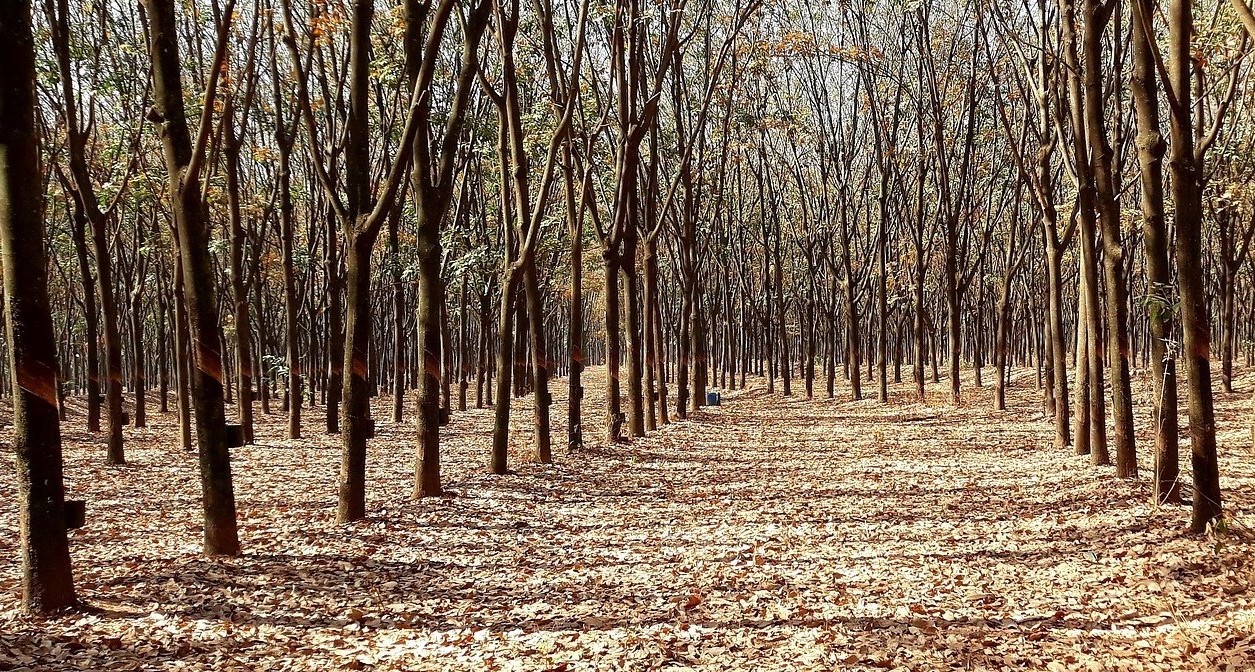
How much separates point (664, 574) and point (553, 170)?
6.77 m

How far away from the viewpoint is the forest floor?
206 inches

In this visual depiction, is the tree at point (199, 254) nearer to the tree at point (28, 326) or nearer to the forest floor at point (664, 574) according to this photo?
the forest floor at point (664, 574)

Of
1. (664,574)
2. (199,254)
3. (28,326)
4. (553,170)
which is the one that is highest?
(553,170)

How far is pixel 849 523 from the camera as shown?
8.88 m

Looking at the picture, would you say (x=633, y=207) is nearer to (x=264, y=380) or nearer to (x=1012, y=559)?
(x=1012, y=559)

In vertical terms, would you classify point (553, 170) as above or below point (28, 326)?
above

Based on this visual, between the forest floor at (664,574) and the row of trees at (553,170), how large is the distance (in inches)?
26.9

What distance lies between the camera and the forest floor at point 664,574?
5.23 metres

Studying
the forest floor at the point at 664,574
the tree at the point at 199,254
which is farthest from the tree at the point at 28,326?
the tree at the point at 199,254

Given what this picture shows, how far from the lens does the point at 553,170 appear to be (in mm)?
12031

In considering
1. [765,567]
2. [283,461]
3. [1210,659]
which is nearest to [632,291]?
[283,461]

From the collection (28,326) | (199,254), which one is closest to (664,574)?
(199,254)

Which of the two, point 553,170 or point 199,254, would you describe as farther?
point 553,170

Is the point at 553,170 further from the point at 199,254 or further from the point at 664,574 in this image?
the point at 664,574
